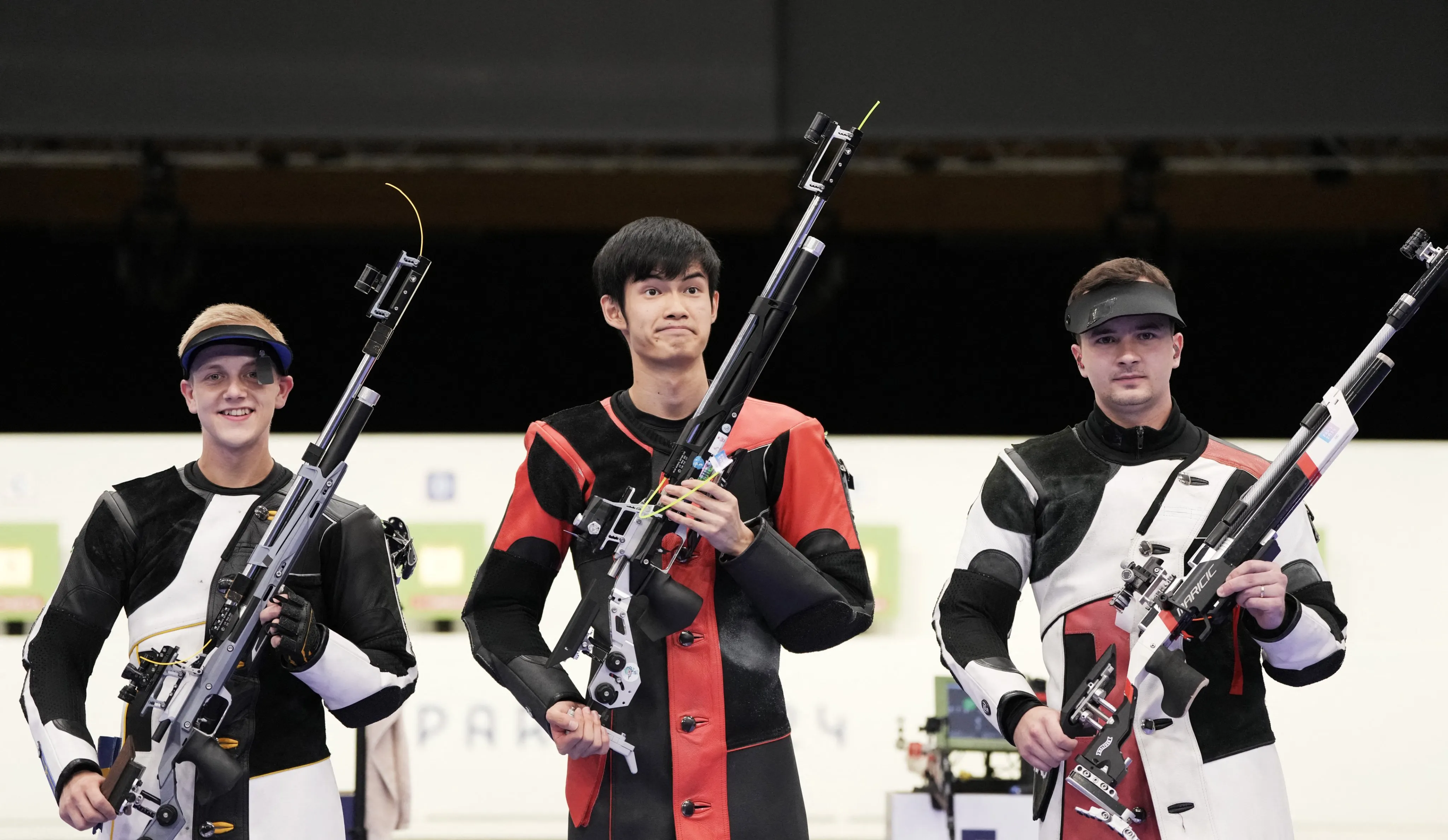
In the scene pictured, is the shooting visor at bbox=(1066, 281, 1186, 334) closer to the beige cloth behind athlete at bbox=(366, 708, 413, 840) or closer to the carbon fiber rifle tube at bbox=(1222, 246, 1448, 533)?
the carbon fiber rifle tube at bbox=(1222, 246, 1448, 533)

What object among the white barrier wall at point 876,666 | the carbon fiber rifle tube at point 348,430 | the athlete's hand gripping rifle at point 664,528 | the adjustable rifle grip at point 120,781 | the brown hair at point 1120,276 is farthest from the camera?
the white barrier wall at point 876,666

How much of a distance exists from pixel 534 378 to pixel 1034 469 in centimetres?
428

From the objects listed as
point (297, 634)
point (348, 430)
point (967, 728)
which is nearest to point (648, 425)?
point (348, 430)

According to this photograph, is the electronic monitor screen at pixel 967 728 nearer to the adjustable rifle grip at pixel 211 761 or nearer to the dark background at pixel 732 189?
the dark background at pixel 732 189

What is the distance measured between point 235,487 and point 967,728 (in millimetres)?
3047

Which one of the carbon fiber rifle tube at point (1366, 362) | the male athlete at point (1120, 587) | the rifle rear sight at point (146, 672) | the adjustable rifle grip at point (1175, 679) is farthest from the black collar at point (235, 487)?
the carbon fiber rifle tube at point (1366, 362)

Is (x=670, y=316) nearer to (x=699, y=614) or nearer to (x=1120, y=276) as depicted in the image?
(x=699, y=614)

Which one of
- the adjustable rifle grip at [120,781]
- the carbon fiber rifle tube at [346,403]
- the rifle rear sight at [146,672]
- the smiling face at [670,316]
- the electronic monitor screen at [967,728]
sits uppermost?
the smiling face at [670,316]

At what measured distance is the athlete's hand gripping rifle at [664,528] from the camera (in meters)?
2.42

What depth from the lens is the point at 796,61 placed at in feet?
17.6

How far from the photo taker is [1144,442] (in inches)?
108

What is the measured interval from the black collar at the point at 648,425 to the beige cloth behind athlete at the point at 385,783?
2.99 m

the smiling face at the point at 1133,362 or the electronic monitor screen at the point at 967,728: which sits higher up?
the smiling face at the point at 1133,362

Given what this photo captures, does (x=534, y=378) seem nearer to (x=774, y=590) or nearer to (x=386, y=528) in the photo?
(x=386, y=528)
